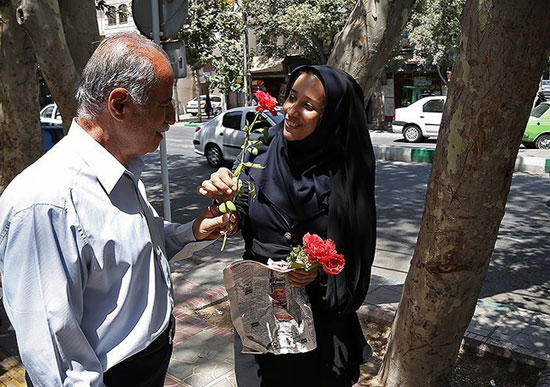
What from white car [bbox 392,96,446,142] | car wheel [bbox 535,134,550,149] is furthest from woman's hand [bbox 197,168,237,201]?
white car [bbox 392,96,446,142]

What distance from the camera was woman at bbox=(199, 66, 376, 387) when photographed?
7.42 ft

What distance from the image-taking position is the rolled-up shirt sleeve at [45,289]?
1420 mm

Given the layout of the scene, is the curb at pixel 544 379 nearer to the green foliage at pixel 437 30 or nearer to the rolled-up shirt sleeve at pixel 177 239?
the rolled-up shirt sleeve at pixel 177 239

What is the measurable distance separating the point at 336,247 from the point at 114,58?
1150 mm

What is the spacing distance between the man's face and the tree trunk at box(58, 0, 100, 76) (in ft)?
13.6

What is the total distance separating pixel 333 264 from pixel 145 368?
76 cm

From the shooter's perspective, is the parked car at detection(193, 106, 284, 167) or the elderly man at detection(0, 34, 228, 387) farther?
the parked car at detection(193, 106, 284, 167)

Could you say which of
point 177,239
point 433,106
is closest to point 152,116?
point 177,239

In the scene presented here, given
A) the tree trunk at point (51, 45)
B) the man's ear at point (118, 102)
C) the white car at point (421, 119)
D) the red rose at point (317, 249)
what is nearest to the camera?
the man's ear at point (118, 102)

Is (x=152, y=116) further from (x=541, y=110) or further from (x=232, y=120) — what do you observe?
(x=541, y=110)

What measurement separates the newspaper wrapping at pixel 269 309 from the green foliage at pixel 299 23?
1992cm

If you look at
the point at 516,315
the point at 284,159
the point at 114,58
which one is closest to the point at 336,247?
the point at 284,159

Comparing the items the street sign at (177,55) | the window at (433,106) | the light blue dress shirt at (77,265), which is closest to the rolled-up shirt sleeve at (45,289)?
the light blue dress shirt at (77,265)

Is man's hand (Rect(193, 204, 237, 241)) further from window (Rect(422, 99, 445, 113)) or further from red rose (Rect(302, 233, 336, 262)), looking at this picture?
window (Rect(422, 99, 445, 113))
